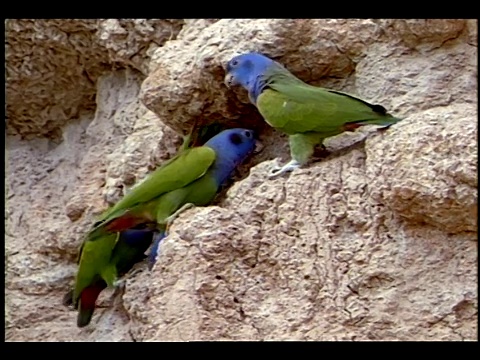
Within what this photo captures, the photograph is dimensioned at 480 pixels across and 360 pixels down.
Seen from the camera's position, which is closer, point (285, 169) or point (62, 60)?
point (285, 169)

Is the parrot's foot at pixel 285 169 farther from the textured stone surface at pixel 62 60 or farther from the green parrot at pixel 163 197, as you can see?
the textured stone surface at pixel 62 60

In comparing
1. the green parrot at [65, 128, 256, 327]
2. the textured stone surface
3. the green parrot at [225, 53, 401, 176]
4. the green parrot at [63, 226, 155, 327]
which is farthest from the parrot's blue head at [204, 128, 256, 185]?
the textured stone surface

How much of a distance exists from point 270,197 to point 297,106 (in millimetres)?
211

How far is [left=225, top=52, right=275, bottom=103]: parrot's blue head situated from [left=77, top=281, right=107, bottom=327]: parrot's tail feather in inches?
24.1

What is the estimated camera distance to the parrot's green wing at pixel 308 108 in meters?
2.27

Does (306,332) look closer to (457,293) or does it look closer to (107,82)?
(457,293)

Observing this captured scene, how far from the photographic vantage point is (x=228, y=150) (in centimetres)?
253

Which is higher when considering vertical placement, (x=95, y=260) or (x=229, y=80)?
(x=229, y=80)

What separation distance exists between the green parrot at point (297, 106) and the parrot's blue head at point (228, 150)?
0.11 metres

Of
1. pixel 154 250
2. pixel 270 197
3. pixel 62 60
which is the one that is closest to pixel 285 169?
pixel 270 197

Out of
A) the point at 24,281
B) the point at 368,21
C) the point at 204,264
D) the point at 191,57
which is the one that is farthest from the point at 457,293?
the point at 24,281

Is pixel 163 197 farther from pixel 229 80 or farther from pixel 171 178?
pixel 229 80

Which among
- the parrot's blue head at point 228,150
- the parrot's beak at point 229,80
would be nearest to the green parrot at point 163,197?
the parrot's blue head at point 228,150
